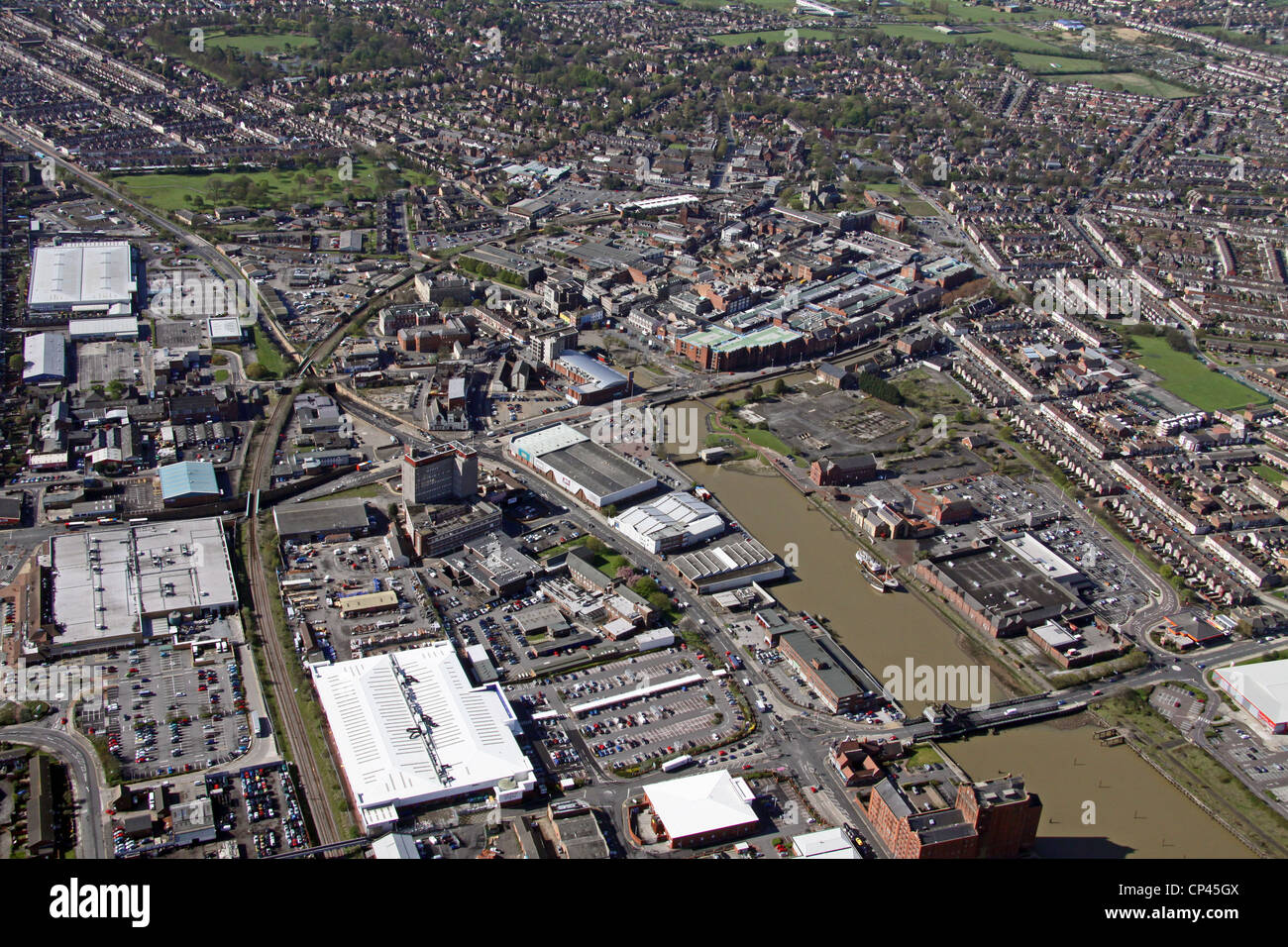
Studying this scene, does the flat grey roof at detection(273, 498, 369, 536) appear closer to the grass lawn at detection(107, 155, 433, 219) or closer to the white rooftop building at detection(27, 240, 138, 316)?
the white rooftop building at detection(27, 240, 138, 316)

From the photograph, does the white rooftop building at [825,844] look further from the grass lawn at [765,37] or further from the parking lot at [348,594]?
the grass lawn at [765,37]

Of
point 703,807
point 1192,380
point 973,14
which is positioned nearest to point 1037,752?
point 703,807

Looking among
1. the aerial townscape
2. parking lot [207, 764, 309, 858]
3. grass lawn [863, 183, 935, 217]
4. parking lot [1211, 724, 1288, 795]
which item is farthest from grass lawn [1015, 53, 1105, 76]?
parking lot [207, 764, 309, 858]

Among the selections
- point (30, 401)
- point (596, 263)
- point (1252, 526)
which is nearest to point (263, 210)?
point (596, 263)
